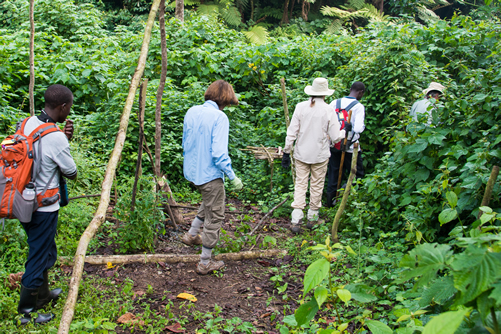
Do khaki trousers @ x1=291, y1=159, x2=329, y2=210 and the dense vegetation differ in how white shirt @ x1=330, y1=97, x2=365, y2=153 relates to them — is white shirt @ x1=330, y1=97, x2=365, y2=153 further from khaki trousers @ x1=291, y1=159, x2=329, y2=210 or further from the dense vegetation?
khaki trousers @ x1=291, y1=159, x2=329, y2=210

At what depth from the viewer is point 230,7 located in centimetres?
1761

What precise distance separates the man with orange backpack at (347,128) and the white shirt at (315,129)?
44cm

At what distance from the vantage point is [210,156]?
389cm

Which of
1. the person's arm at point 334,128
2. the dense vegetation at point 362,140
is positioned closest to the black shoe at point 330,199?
the dense vegetation at point 362,140

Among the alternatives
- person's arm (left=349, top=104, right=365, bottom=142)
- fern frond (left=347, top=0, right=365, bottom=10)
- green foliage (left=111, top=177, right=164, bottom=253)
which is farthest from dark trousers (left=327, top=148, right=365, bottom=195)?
fern frond (left=347, top=0, right=365, bottom=10)

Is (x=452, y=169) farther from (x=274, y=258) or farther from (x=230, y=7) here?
(x=230, y=7)

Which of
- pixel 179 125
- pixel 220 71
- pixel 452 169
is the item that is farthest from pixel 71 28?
pixel 452 169

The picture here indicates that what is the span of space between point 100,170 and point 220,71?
14.8ft

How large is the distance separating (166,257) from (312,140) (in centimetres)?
272

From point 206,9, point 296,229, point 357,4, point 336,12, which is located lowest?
point 296,229

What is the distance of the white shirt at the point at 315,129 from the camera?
535cm

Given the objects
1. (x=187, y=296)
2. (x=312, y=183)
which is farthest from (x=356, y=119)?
(x=187, y=296)

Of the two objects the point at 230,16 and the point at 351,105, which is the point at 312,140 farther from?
the point at 230,16

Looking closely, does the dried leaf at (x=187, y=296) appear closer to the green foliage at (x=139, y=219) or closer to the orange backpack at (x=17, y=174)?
the green foliage at (x=139, y=219)
